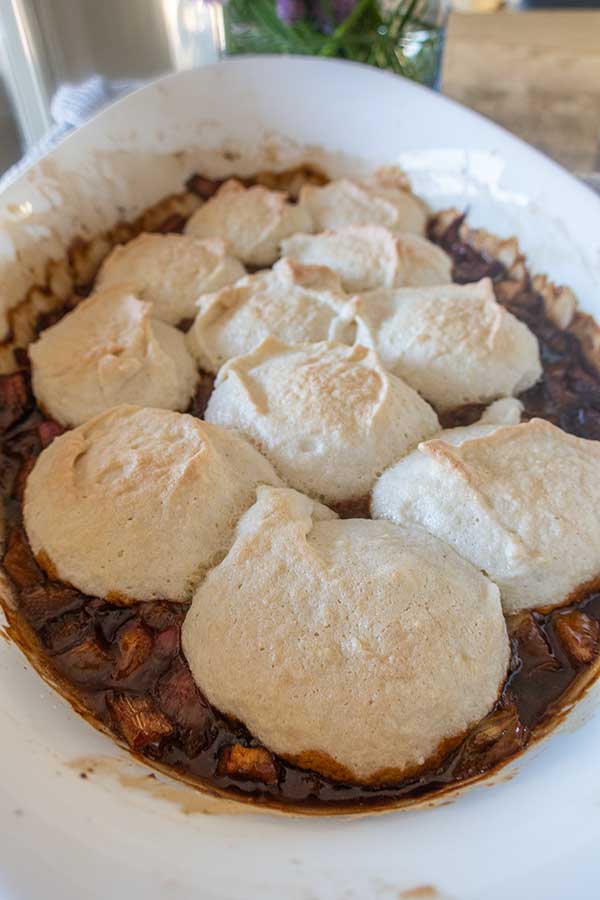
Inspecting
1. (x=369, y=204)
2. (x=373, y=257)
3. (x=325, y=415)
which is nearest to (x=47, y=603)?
(x=325, y=415)

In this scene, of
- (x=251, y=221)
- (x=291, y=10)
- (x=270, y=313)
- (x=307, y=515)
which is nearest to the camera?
(x=307, y=515)

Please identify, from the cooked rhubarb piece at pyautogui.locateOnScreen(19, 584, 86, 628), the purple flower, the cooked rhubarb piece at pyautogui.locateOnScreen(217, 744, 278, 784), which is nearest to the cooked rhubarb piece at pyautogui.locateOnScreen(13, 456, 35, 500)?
the cooked rhubarb piece at pyautogui.locateOnScreen(19, 584, 86, 628)

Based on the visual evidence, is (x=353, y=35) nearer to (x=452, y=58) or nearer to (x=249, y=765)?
(x=452, y=58)

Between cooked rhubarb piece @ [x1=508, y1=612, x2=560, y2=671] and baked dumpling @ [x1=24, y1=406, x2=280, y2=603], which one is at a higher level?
baked dumpling @ [x1=24, y1=406, x2=280, y2=603]

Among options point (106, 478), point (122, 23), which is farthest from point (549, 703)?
point (122, 23)

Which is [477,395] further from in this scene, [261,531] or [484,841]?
[484,841]

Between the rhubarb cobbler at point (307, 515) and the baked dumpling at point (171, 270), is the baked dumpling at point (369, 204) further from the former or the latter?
the baked dumpling at point (171, 270)

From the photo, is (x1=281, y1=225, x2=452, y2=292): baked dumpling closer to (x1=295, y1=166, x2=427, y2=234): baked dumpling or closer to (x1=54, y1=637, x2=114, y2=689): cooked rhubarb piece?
(x1=295, y1=166, x2=427, y2=234): baked dumpling
